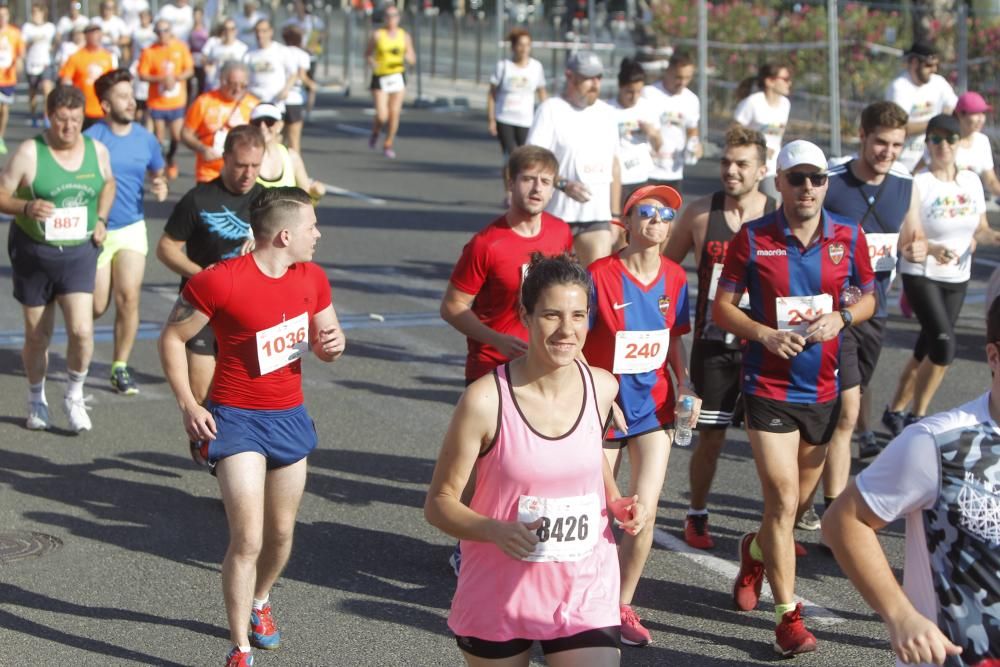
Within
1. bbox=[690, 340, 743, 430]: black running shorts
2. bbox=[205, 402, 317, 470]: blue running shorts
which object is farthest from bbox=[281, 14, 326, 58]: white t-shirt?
bbox=[205, 402, 317, 470]: blue running shorts

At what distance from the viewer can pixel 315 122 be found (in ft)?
91.2

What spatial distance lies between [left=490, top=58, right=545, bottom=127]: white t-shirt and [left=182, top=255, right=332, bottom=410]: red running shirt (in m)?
11.5

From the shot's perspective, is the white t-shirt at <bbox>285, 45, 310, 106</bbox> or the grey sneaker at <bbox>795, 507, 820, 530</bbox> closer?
the grey sneaker at <bbox>795, 507, 820, 530</bbox>

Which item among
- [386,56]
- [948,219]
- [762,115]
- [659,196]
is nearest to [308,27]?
[386,56]

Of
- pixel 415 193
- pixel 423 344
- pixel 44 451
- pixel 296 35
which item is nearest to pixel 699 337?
pixel 44 451

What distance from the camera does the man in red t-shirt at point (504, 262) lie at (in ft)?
21.2

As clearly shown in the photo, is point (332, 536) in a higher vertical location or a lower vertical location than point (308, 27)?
lower

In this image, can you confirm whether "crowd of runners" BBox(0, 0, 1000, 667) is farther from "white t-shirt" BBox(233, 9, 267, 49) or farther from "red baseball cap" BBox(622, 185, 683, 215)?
"white t-shirt" BBox(233, 9, 267, 49)

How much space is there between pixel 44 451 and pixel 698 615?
158 inches

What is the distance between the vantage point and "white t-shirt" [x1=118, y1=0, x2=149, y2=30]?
29.1m

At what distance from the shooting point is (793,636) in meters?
5.73

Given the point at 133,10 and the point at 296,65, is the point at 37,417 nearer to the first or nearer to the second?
the point at 296,65

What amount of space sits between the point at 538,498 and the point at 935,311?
514cm

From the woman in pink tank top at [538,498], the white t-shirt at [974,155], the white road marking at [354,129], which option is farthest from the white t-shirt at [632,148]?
the white road marking at [354,129]
